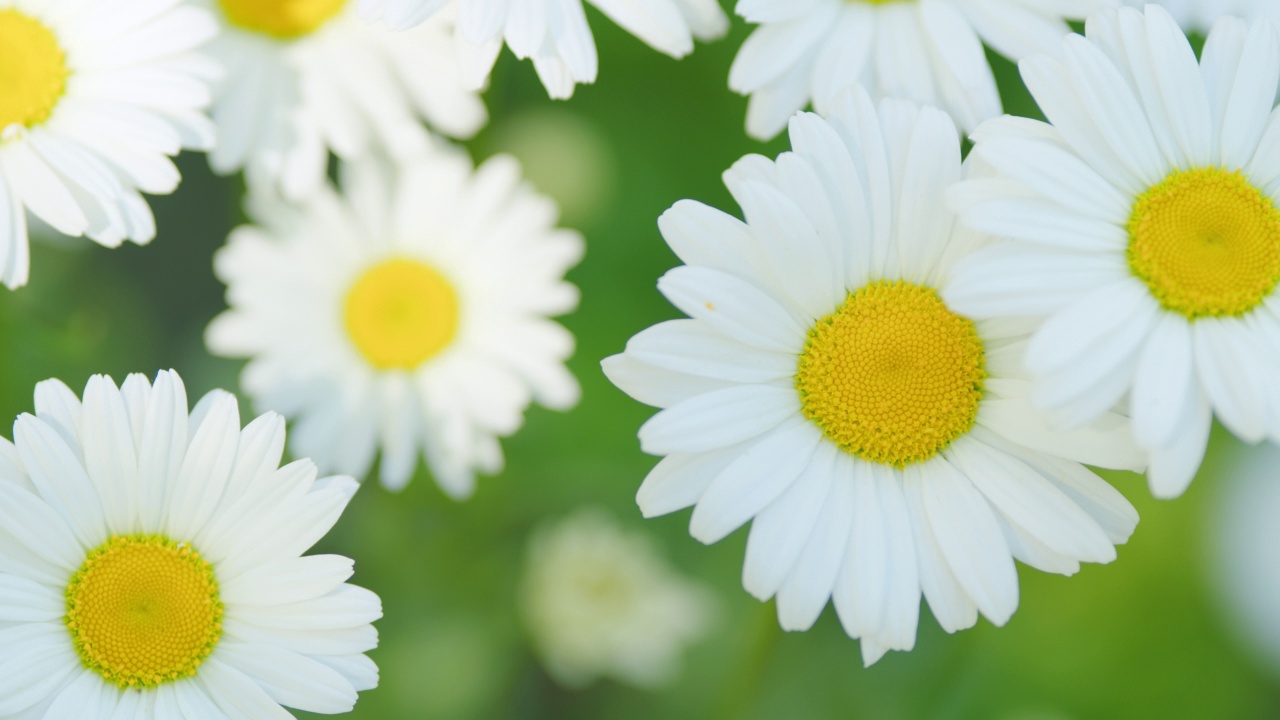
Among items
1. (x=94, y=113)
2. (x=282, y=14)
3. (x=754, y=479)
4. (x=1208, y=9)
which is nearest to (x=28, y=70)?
(x=94, y=113)

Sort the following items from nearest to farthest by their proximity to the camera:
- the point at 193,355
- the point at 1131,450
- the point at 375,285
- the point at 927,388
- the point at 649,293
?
the point at 1131,450, the point at 927,388, the point at 375,285, the point at 193,355, the point at 649,293

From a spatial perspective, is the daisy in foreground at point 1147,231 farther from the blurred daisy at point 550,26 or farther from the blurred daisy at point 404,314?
the blurred daisy at point 404,314

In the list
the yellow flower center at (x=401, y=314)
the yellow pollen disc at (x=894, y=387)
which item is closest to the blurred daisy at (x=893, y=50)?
the yellow pollen disc at (x=894, y=387)

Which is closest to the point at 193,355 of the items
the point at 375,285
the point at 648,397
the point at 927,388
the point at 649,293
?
the point at 375,285

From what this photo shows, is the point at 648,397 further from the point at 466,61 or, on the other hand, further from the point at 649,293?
the point at 649,293

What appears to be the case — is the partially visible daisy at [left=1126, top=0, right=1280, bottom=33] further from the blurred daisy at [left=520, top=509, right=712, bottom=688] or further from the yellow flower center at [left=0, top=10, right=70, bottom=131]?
the yellow flower center at [left=0, top=10, right=70, bottom=131]

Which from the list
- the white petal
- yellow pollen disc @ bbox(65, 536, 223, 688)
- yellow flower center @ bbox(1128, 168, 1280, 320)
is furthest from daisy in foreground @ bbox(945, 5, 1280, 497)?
yellow pollen disc @ bbox(65, 536, 223, 688)
